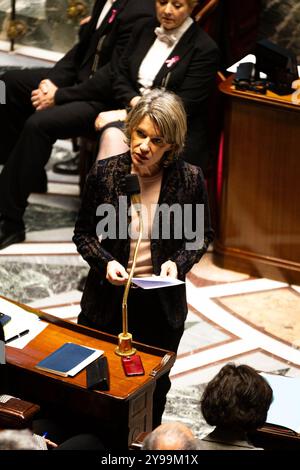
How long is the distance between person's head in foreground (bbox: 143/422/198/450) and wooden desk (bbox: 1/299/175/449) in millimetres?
630

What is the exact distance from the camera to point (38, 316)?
4.20 meters

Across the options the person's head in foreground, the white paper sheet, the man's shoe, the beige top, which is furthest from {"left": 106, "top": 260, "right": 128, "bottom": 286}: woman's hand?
the man's shoe

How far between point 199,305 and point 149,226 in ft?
6.40

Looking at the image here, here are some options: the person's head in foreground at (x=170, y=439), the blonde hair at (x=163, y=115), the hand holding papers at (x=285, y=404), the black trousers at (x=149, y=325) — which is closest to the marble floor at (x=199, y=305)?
the black trousers at (x=149, y=325)

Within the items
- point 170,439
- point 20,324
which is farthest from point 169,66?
point 170,439

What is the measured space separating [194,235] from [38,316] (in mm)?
751

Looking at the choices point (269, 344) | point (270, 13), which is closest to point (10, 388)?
point (269, 344)

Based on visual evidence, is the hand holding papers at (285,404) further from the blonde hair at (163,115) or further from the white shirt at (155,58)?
the white shirt at (155,58)

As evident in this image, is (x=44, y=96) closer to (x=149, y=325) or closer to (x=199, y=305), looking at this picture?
(x=199, y=305)

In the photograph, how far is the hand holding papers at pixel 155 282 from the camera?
12.3 feet

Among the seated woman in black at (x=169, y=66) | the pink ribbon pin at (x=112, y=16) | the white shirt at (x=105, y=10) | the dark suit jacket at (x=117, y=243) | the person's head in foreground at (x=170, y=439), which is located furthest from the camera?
the white shirt at (x=105, y=10)

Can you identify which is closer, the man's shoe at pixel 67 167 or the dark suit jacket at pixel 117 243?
the dark suit jacket at pixel 117 243

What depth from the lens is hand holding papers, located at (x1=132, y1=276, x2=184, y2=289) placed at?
3.76 meters
